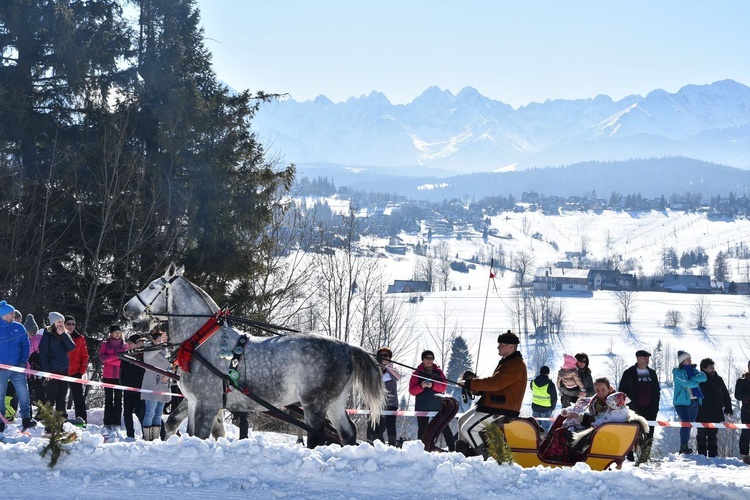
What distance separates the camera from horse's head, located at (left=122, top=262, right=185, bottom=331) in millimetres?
9734

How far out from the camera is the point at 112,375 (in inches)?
517

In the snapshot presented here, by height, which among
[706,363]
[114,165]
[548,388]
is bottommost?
[548,388]

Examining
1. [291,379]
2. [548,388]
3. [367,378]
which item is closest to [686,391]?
[548,388]

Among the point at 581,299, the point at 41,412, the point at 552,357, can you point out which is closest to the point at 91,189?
the point at 41,412

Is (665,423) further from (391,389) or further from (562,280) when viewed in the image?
(562,280)

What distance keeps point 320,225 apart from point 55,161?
10.2 meters

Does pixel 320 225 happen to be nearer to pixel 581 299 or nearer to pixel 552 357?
pixel 552 357

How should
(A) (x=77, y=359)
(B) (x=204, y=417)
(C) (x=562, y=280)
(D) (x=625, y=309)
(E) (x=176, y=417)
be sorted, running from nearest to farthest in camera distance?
(B) (x=204, y=417) < (E) (x=176, y=417) < (A) (x=77, y=359) < (D) (x=625, y=309) < (C) (x=562, y=280)

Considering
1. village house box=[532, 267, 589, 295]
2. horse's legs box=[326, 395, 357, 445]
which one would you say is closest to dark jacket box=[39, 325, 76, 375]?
horse's legs box=[326, 395, 357, 445]

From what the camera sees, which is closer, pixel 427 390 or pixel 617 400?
pixel 617 400

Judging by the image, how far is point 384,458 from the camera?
7422mm

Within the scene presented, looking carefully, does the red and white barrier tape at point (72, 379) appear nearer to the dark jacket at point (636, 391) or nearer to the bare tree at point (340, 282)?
the dark jacket at point (636, 391)

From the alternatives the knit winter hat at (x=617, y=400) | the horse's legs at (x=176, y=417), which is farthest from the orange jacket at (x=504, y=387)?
the horse's legs at (x=176, y=417)

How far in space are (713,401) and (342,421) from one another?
7533 mm
